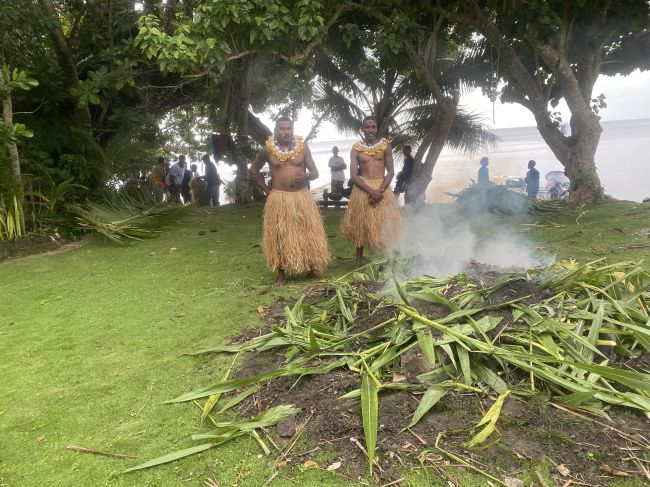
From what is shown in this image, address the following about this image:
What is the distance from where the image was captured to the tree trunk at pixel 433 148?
8.56 m

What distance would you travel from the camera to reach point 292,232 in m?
4.00

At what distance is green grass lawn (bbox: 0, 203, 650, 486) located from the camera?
1.82 meters

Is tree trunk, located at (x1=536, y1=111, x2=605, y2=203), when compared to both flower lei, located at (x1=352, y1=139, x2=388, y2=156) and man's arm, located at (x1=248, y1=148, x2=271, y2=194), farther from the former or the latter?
man's arm, located at (x1=248, y1=148, x2=271, y2=194)

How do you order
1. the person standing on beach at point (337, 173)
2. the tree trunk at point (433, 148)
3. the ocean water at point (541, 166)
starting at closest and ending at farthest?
the tree trunk at point (433, 148)
the person standing on beach at point (337, 173)
the ocean water at point (541, 166)

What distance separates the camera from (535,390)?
1967 millimetres

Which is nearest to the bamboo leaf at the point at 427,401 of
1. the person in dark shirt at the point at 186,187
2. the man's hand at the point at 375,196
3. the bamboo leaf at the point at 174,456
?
the bamboo leaf at the point at 174,456

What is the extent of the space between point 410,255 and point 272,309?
124 centimetres

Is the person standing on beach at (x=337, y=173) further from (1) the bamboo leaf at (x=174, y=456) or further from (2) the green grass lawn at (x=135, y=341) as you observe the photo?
(1) the bamboo leaf at (x=174, y=456)

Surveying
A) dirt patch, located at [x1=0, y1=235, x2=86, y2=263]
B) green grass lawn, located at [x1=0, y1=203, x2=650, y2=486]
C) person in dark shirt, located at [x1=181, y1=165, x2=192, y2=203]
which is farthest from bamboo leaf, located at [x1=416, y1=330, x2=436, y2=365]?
person in dark shirt, located at [x1=181, y1=165, x2=192, y2=203]

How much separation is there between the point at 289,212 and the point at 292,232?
6.7 inches

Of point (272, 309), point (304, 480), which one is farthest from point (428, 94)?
point (304, 480)

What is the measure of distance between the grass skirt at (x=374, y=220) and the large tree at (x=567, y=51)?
10.1 ft

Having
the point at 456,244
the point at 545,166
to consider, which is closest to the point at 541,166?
the point at 545,166

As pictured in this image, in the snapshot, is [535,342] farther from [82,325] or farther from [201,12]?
[201,12]
